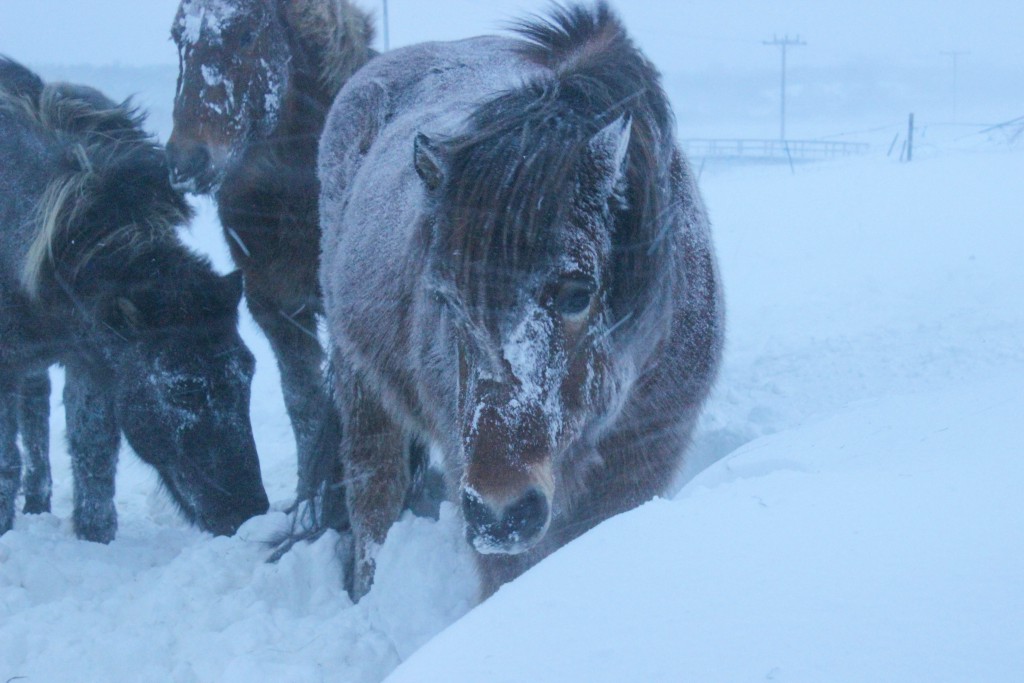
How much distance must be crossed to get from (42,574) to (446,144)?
110 inches

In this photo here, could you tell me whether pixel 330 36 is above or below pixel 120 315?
above

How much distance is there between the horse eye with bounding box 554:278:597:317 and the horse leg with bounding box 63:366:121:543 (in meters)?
3.24

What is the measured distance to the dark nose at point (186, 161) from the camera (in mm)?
4430

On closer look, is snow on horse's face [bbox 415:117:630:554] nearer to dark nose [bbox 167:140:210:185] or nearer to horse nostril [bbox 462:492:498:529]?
horse nostril [bbox 462:492:498:529]

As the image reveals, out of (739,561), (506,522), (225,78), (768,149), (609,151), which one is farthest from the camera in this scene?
(768,149)

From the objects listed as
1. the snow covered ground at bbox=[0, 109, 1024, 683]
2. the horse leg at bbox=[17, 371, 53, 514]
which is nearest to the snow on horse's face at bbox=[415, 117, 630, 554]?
the snow covered ground at bbox=[0, 109, 1024, 683]

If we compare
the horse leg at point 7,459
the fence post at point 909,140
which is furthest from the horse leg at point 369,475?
the fence post at point 909,140

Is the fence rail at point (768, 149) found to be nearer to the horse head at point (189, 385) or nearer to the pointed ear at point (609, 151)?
the horse head at point (189, 385)

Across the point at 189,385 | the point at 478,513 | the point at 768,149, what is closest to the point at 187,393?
the point at 189,385

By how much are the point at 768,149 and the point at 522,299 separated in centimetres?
2028

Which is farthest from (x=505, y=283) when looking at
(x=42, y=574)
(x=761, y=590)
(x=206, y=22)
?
(x=206, y=22)

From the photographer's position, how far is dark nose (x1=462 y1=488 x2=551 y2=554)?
197 centimetres

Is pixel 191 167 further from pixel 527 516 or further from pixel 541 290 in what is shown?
pixel 527 516

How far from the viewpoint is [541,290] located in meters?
2.08
